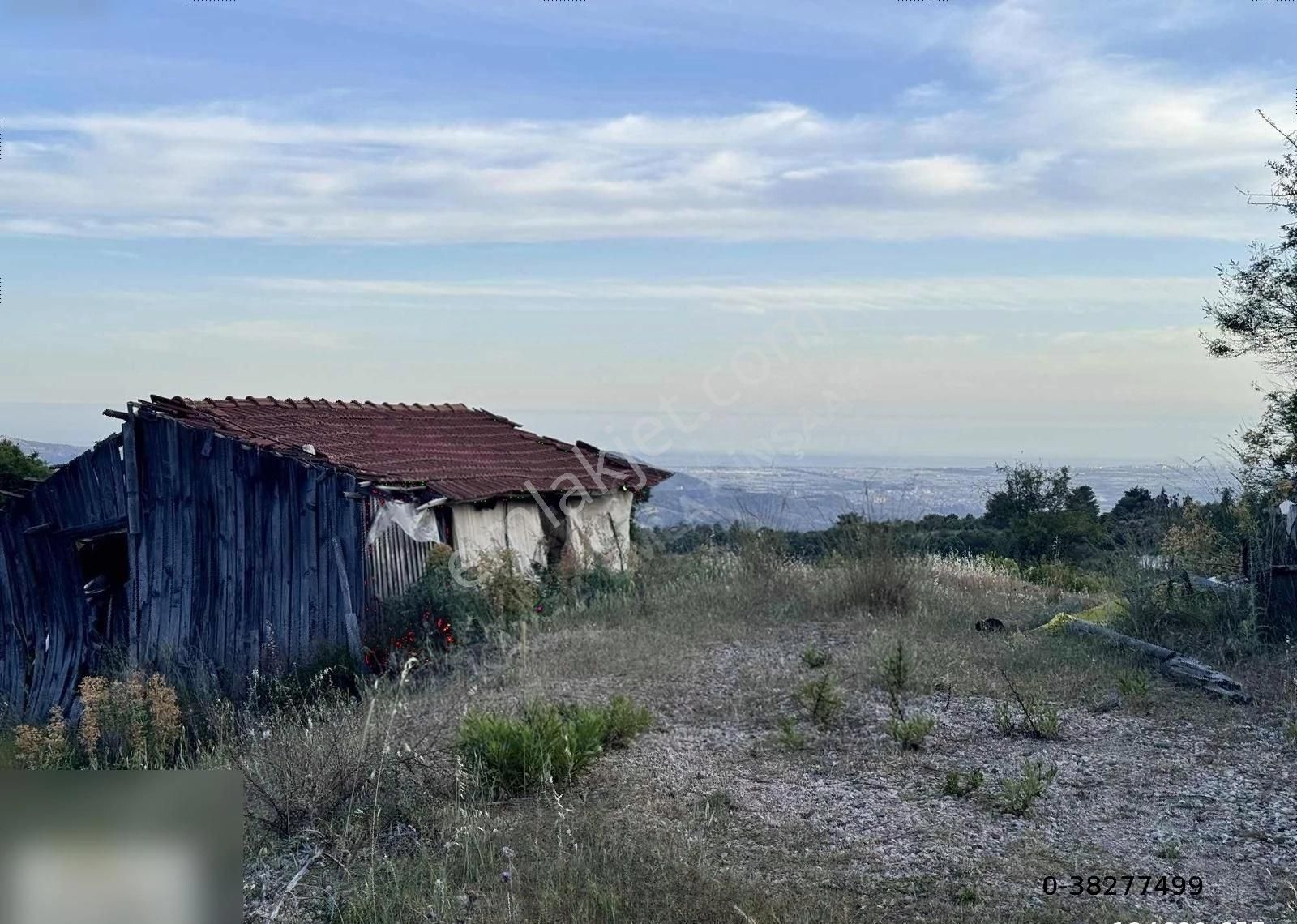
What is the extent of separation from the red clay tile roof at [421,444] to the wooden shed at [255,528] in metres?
0.05

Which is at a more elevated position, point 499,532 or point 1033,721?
point 499,532

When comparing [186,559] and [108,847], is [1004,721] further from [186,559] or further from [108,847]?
[186,559]

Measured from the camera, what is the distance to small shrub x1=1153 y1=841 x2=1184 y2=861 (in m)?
5.31

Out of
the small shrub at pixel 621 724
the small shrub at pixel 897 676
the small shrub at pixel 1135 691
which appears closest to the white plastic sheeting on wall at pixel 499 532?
the small shrub at pixel 897 676

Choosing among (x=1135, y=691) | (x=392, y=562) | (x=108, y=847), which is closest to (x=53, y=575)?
(x=392, y=562)

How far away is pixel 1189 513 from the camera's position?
12219 mm

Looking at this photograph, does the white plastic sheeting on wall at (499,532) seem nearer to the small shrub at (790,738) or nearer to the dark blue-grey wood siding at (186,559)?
the dark blue-grey wood siding at (186,559)

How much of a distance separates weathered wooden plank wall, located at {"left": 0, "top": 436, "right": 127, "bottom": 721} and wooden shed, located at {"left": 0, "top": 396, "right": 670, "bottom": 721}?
0.02 meters

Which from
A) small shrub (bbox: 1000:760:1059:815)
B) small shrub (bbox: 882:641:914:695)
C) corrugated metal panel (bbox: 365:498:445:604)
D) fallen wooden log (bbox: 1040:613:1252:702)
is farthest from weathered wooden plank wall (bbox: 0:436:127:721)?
small shrub (bbox: 1000:760:1059:815)

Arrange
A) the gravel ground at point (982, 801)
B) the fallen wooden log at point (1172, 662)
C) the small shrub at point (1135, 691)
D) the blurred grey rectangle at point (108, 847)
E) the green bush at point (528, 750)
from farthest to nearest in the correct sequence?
the fallen wooden log at point (1172, 662) → the small shrub at point (1135, 691) → the green bush at point (528, 750) → the gravel ground at point (982, 801) → the blurred grey rectangle at point (108, 847)

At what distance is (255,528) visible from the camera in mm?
13734

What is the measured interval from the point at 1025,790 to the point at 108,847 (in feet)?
18.4

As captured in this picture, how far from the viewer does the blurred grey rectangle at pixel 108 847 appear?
41.3 inches

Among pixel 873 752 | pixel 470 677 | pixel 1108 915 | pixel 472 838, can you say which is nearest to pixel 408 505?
pixel 470 677
